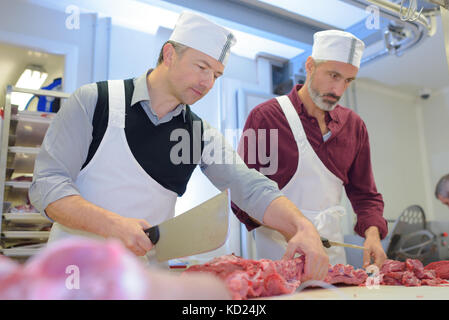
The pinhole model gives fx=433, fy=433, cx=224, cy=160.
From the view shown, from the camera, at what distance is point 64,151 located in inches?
53.9

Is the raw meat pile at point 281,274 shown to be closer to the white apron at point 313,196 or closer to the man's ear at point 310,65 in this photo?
the white apron at point 313,196

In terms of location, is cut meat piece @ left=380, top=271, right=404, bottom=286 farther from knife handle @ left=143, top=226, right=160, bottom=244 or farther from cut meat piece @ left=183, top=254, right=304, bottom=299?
knife handle @ left=143, top=226, right=160, bottom=244

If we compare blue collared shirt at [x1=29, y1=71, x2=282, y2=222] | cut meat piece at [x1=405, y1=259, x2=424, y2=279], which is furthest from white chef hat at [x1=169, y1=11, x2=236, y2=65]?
cut meat piece at [x1=405, y1=259, x2=424, y2=279]

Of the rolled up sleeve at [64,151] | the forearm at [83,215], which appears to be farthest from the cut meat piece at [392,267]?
the rolled up sleeve at [64,151]

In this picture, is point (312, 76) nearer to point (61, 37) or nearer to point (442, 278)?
point (442, 278)

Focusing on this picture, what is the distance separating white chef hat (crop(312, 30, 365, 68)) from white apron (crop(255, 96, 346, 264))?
14.3 inches

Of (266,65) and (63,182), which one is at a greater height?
(266,65)

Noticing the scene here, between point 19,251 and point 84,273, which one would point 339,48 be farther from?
point 19,251

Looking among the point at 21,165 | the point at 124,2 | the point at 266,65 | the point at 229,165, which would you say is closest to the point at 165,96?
the point at 229,165

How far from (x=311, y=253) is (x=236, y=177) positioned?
0.48 meters

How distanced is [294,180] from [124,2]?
2.30 meters

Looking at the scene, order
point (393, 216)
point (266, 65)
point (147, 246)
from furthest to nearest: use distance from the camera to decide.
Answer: point (393, 216), point (266, 65), point (147, 246)

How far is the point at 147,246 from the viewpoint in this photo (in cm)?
103

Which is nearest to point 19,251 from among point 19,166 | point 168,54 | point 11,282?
point 19,166
